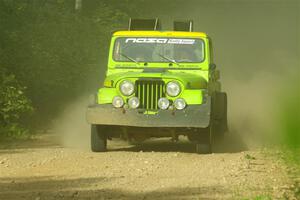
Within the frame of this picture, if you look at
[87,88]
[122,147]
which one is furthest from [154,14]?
[122,147]

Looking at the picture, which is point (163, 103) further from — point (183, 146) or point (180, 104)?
point (183, 146)

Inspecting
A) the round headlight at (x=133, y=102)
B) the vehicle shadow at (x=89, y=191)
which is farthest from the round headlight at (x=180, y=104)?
the vehicle shadow at (x=89, y=191)

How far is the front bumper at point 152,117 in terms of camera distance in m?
14.4

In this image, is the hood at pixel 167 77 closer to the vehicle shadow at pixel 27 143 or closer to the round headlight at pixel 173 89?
the round headlight at pixel 173 89

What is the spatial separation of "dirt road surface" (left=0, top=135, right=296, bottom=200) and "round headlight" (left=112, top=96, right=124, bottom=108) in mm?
781

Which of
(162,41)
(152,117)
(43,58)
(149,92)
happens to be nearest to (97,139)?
(152,117)

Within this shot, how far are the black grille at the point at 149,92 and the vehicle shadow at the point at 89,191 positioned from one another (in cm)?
359

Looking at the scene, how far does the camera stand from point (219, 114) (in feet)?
52.9

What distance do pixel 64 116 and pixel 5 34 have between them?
2.84 m

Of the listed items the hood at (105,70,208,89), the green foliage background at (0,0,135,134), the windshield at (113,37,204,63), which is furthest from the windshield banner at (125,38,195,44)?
the green foliage background at (0,0,135,134)

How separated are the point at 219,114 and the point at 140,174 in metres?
4.53

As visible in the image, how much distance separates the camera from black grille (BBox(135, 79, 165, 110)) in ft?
48.5

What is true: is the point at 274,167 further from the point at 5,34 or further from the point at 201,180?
the point at 5,34

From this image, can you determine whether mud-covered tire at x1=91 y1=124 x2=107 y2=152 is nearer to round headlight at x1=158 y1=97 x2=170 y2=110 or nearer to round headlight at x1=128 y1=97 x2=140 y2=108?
round headlight at x1=128 y1=97 x2=140 y2=108
